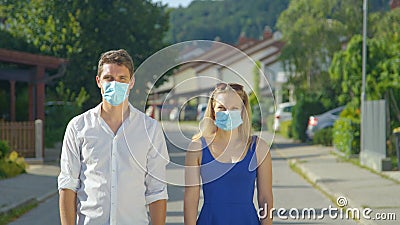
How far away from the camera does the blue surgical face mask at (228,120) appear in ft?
16.0

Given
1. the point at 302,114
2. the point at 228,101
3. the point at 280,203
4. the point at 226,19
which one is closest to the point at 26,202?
the point at 280,203

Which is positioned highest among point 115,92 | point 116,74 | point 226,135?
point 116,74

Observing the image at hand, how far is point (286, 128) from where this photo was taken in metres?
38.9

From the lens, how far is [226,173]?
497cm

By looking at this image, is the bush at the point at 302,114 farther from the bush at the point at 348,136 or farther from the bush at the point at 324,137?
the bush at the point at 348,136

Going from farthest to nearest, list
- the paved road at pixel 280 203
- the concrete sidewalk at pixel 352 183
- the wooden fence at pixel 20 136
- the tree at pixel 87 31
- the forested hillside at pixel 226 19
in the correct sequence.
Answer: the forested hillside at pixel 226 19, the tree at pixel 87 31, the wooden fence at pixel 20 136, the concrete sidewalk at pixel 352 183, the paved road at pixel 280 203

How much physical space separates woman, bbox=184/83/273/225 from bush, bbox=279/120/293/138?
108 ft

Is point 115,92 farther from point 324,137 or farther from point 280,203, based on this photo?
point 324,137

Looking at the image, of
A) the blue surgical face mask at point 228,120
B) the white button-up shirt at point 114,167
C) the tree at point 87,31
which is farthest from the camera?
the tree at point 87,31

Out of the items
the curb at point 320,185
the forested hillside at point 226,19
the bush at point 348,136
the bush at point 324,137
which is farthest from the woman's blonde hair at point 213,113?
the forested hillside at point 226,19

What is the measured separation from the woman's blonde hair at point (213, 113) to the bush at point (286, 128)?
32994mm

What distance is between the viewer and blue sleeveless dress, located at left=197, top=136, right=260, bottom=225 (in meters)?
4.96

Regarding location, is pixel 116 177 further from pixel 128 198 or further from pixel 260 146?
pixel 260 146

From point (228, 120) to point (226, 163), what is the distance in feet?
0.92
